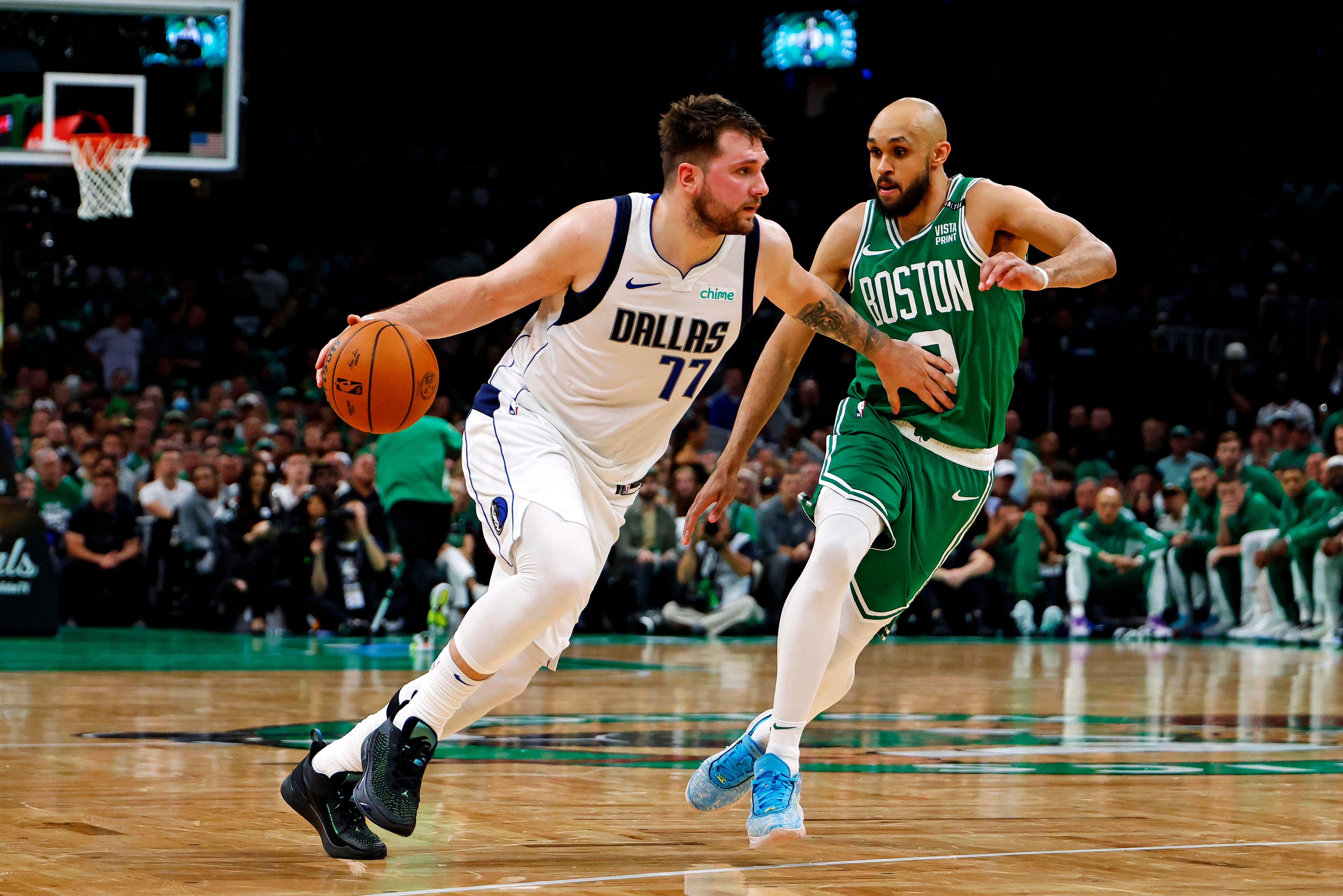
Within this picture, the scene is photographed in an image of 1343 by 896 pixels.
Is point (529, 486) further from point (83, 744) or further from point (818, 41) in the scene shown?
point (818, 41)

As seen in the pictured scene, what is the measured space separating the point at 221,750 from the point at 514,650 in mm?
2484

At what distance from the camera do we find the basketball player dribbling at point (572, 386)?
4590mm

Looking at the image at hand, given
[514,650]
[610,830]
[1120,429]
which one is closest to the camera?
[514,650]

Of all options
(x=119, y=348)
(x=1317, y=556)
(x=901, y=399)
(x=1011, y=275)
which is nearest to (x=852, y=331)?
(x=901, y=399)

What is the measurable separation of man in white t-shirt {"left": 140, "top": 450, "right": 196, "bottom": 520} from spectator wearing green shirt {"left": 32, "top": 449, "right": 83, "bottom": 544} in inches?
22.7

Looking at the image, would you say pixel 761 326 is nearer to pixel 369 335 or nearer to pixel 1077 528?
pixel 1077 528

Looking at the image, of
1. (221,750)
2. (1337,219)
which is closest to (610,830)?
(221,750)

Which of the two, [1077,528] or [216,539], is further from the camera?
[1077,528]

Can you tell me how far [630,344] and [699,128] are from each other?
64 cm

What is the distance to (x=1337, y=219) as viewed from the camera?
2595 centimetres

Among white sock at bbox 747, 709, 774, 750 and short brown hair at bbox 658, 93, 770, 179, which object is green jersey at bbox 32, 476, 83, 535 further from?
short brown hair at bbox 658, 93, 770, 179

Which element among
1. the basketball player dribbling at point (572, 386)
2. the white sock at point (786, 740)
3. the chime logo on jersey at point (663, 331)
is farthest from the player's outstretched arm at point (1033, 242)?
the white sock at point (786, 740)

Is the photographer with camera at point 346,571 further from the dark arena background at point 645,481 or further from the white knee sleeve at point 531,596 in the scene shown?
the white knee sleeve at point 531,596

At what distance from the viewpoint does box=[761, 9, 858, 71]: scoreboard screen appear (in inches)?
1101
